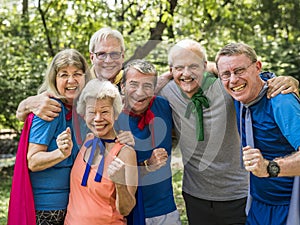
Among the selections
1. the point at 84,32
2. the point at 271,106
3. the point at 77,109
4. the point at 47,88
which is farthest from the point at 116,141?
the point at 84,32

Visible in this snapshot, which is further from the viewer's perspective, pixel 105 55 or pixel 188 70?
pixel 105 55

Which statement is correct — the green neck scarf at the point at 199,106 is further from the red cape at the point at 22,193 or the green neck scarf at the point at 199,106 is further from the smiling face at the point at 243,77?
the red cape at the point at 22,193

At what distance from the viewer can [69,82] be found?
308 cm

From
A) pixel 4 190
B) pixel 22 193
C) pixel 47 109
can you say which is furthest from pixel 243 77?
pixel 4 190

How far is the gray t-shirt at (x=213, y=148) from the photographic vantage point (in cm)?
344

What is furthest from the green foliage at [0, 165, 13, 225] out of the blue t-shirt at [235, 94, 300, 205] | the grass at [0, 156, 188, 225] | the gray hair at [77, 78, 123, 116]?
the blue t-shirt at [235, 94, 300, 205]

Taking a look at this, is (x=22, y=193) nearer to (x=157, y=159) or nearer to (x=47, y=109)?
(x=47, y=109)

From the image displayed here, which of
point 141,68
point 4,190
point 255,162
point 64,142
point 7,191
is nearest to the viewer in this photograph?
point 255,162

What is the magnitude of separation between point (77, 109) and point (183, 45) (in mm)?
950

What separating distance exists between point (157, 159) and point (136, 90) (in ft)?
1.58

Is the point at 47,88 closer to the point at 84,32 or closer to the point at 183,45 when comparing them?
the point at 183,45

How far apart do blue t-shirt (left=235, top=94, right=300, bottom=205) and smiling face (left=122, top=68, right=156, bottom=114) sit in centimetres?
70

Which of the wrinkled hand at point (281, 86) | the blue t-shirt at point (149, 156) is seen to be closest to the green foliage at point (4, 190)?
the blue t-shirt at point (149, 156)

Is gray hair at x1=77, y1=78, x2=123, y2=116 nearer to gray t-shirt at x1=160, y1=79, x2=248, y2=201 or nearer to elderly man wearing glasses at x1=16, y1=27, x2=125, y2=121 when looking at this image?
elderly man wearing glasses at x1=16, y1=27, x2=125, y2=121
